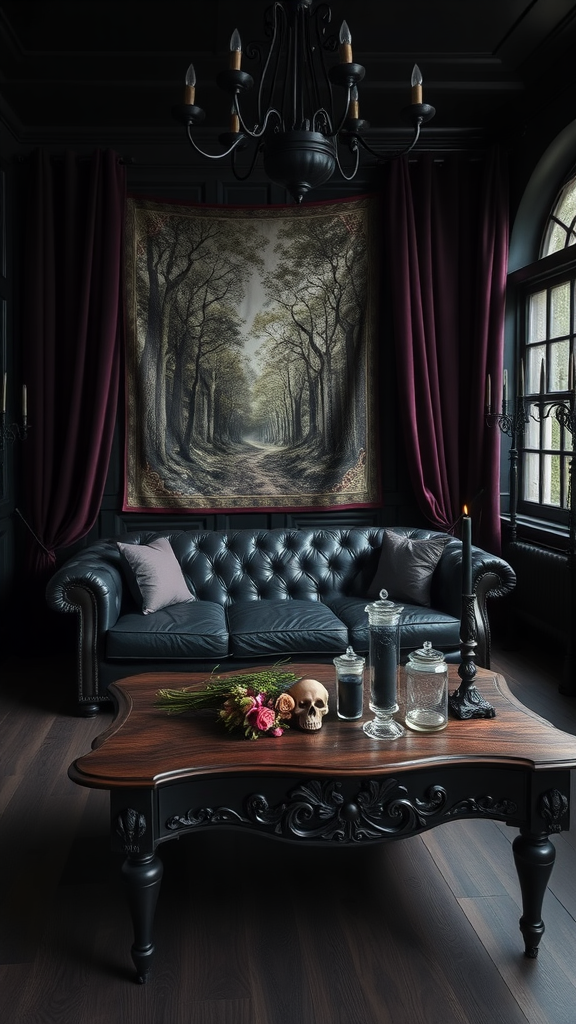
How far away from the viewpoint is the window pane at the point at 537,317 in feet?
16.6

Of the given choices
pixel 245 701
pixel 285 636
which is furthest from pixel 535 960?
pixel 285 636

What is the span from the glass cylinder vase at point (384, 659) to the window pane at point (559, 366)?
9.79 feet

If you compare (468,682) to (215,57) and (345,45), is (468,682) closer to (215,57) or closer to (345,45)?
(345,45)

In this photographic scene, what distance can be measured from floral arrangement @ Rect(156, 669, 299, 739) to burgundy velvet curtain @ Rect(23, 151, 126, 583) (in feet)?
8.37

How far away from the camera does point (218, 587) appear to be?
463 centimetres

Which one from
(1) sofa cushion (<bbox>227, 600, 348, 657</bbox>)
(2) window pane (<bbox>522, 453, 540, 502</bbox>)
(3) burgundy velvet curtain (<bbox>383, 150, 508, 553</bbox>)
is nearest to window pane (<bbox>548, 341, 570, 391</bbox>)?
(3) burgundy velvet curtain (<bbox>383, 150, 508, 553</bbox>)

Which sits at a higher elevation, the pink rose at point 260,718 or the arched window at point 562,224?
the arched window at point 562,224

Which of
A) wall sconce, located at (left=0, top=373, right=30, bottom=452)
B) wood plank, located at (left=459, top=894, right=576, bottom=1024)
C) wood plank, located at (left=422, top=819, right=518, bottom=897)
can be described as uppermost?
wall sconce, located at (left=0, top=373, right=30, bottom=452)

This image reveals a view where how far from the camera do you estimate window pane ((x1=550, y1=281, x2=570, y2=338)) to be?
4766 mm

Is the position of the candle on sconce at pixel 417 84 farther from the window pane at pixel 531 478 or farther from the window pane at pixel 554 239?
the window pane at pixel 531 478

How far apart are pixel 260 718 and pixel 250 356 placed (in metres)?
3.36

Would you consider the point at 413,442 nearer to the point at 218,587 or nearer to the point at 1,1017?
the point at 218,587

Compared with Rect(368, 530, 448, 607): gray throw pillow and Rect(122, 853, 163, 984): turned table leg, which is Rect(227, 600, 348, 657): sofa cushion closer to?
Rect(368, 530, 448, 607): gray throw pillow

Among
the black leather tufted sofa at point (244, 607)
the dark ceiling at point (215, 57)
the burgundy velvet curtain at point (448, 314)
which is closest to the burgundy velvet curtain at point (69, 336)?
the dark ceiling at point (215, 57)
